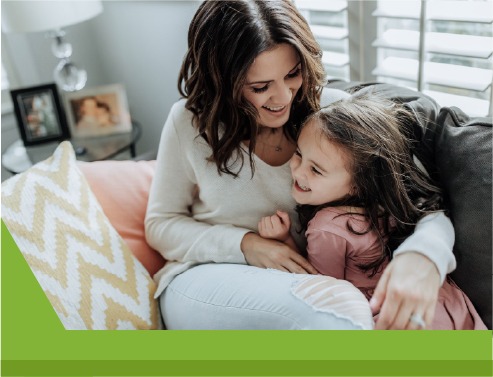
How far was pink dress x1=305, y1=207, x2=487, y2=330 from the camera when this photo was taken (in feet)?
2.98

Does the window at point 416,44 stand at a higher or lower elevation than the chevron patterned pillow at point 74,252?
higher

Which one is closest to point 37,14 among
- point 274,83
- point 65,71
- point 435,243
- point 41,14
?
point 41,14

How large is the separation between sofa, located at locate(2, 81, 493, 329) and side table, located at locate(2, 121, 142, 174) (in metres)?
0.62

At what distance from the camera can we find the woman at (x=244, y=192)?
2.68 ft

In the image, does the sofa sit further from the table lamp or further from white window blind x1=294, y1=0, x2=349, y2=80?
the table lamp

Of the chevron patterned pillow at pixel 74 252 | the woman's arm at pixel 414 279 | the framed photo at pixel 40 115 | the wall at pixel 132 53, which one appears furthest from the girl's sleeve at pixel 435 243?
the framed photo at pixel 40 115

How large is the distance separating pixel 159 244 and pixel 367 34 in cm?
96

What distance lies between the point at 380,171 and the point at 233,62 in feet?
1.27

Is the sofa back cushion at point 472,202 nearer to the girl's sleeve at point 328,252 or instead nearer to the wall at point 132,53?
the girl's sleeve at point 328,252

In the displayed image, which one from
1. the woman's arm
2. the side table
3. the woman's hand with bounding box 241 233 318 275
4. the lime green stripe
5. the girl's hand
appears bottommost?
the side table

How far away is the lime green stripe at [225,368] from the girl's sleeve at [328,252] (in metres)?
0.41

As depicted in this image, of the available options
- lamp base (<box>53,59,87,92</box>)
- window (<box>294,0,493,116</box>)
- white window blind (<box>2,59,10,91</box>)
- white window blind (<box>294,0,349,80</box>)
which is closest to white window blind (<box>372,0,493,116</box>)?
window (<box>294,0,493,116</box>)

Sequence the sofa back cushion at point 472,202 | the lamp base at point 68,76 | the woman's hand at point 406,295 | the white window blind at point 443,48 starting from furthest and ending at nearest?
the lamp base at point 68,76, the white window blind at point 443,48, the sofa back cushion at point 472,202, the woman's hand at point 406,295

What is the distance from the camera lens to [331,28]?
156cm
